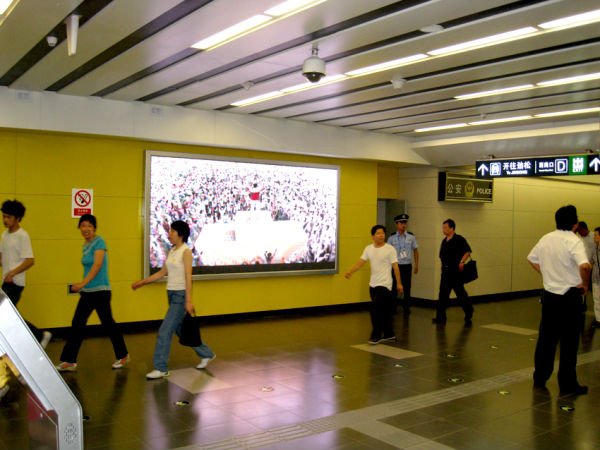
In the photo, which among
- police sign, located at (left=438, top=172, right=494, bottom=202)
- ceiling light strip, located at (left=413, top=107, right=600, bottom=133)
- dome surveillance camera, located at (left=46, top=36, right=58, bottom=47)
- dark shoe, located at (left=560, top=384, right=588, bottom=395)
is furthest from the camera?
police sign, located at (left=438, top=172, right=494, bottom=202)

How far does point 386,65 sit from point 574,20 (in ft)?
6.54

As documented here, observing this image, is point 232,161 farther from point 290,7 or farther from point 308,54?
point 290,7

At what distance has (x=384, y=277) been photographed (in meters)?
8.16

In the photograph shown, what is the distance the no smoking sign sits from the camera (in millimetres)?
8445

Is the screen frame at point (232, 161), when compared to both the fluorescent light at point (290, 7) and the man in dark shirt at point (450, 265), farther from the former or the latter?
the fluorescent light at point (290, 7)

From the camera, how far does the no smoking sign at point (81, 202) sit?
8445 millimetres

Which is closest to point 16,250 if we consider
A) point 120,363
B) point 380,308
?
point 120,363

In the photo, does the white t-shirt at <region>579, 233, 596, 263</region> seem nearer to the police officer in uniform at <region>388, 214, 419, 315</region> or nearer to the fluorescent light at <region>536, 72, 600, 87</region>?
the police officer in uniform at <region>388, 214, 419, 315</region>

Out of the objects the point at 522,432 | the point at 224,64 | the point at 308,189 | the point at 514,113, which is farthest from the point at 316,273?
the point at 522,432

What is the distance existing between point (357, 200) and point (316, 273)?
1.74 m

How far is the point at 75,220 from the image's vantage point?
8469 mm

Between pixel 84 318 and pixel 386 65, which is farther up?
pixel 386 65

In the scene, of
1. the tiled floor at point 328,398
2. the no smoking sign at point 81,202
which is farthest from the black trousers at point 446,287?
the no smoking sign at point 81,202

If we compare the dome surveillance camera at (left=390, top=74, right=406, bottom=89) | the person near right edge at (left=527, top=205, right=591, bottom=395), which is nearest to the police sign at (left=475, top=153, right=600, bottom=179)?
the person near right edge at (left=527, top=205, right=591, bottom=395)
